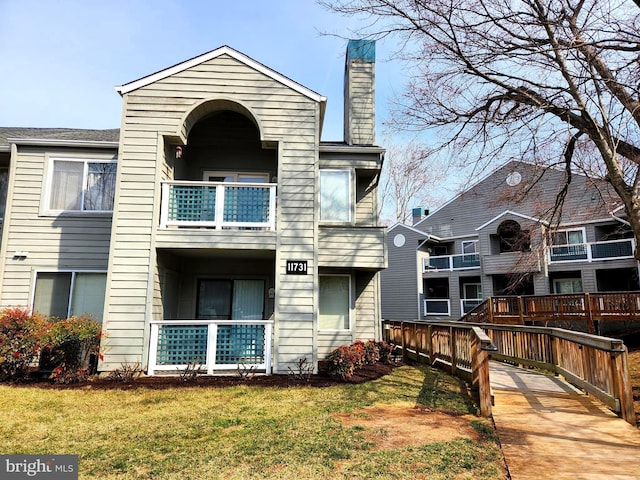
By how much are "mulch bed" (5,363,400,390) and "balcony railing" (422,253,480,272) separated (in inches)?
741

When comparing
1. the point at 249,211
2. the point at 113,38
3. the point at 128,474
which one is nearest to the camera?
the point at 128,474

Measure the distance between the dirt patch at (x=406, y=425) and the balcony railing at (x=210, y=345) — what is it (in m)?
3.32

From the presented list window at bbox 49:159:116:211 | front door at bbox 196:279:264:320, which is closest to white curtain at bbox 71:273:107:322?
window at bbox 49:159:116:211

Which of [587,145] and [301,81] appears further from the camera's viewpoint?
[301,81]

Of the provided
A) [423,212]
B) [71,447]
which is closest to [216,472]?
[71,447]

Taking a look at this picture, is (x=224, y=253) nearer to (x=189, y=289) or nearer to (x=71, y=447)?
(x=189, y=289)

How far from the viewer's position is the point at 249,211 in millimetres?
9336

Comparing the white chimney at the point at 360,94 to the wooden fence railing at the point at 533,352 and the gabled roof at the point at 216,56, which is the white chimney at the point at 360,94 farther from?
the wooden fence railing at the point at 533,352

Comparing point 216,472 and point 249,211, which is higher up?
point 249,211

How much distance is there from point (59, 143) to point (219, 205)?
4.60 metres

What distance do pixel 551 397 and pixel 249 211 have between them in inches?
277

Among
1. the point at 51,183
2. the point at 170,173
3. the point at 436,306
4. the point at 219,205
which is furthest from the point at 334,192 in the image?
the point at 436,306

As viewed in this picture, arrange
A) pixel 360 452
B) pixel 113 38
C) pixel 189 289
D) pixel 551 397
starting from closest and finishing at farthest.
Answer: pixel 360 452, pixel 551 397, pixel 189 289, pixel 113 38

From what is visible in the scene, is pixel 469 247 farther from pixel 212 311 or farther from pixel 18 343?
pixel 18 343
